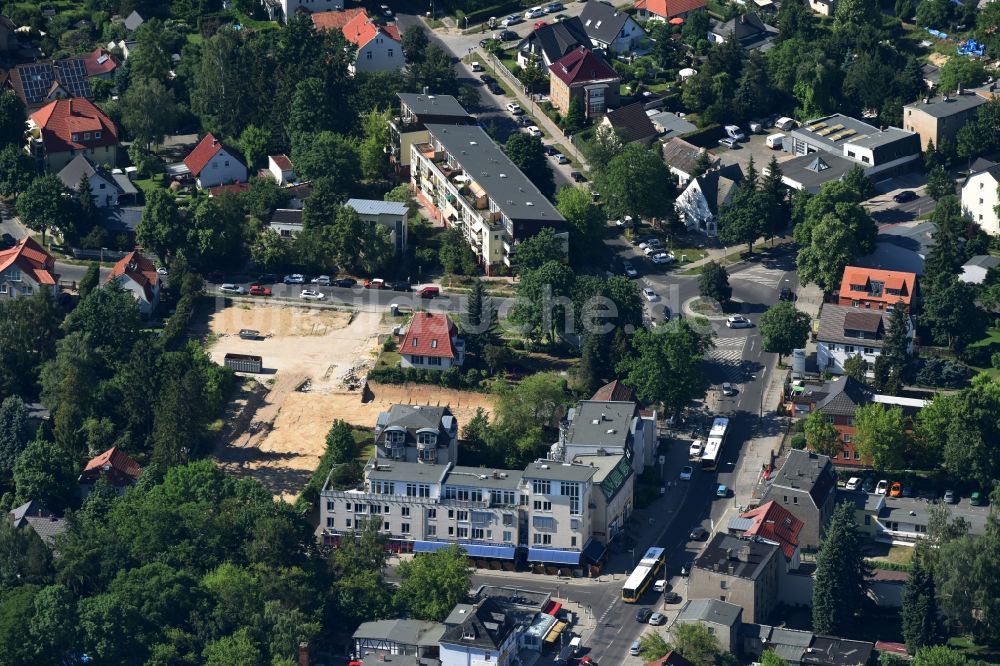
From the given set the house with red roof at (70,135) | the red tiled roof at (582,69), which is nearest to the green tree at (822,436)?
the red tiled roof at (582,69)

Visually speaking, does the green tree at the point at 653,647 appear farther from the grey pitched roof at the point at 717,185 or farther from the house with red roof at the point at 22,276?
the house with red roof at the point at 22,276

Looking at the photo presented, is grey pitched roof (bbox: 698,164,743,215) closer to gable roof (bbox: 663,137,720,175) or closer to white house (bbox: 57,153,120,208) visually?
gable roof (bbox: 663,137,720,175)

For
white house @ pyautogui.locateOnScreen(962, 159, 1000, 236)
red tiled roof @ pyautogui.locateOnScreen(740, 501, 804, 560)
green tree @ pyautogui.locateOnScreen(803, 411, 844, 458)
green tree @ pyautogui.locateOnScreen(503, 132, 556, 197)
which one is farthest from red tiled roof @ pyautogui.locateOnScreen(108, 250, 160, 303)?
white house @ pyautogui.locateOnScreen(962, 159, 1000, 236)

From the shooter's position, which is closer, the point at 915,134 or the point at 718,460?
the point at 718,460

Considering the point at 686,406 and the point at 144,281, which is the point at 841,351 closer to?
the point at 686,406

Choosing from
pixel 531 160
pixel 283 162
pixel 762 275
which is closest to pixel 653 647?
pixel 762 275

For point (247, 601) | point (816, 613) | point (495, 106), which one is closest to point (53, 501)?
point (247, 601)

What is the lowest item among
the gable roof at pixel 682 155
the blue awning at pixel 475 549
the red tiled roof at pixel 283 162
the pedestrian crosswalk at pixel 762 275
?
the blue awning at pixel 475 549
